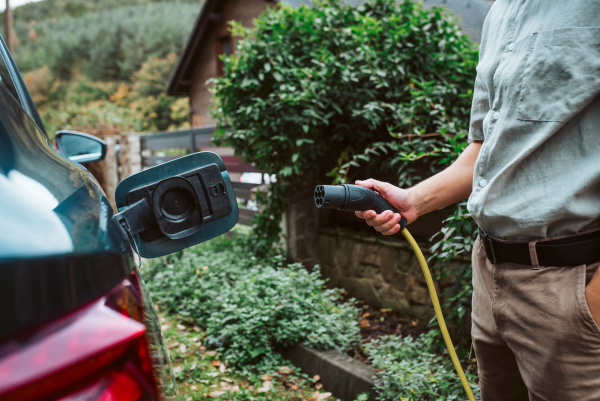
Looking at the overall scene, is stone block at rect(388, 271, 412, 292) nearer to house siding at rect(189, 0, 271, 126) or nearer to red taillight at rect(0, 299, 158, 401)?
red taillight at rect(0, 299, 158, 401)

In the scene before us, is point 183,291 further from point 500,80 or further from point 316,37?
point 500,80

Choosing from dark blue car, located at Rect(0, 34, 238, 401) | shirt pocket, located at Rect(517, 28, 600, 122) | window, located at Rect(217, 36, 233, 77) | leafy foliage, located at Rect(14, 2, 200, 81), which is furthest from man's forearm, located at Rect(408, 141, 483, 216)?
leafy foliage, located at Rect(14, 2, 200, 81)

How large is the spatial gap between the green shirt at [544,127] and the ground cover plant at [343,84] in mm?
2271

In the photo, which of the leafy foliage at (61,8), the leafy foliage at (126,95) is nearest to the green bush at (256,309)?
the leafy foliage at (126,95)

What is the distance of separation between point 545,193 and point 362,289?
303 cm

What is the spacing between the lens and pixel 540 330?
1123mm

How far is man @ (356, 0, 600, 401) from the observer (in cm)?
103

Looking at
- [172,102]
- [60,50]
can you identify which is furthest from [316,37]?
[60,50]

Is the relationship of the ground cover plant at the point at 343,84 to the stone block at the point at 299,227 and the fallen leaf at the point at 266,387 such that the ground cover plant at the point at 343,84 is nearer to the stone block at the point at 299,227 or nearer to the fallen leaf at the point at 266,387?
the stone block at the point at 299,227

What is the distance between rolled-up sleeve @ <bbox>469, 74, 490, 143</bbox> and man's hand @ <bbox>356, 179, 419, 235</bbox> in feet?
0.96

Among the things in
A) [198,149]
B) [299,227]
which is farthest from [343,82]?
[198,149]

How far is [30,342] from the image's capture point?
0.55m

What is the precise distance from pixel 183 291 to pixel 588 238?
350 cm

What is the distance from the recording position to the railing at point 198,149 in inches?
216
